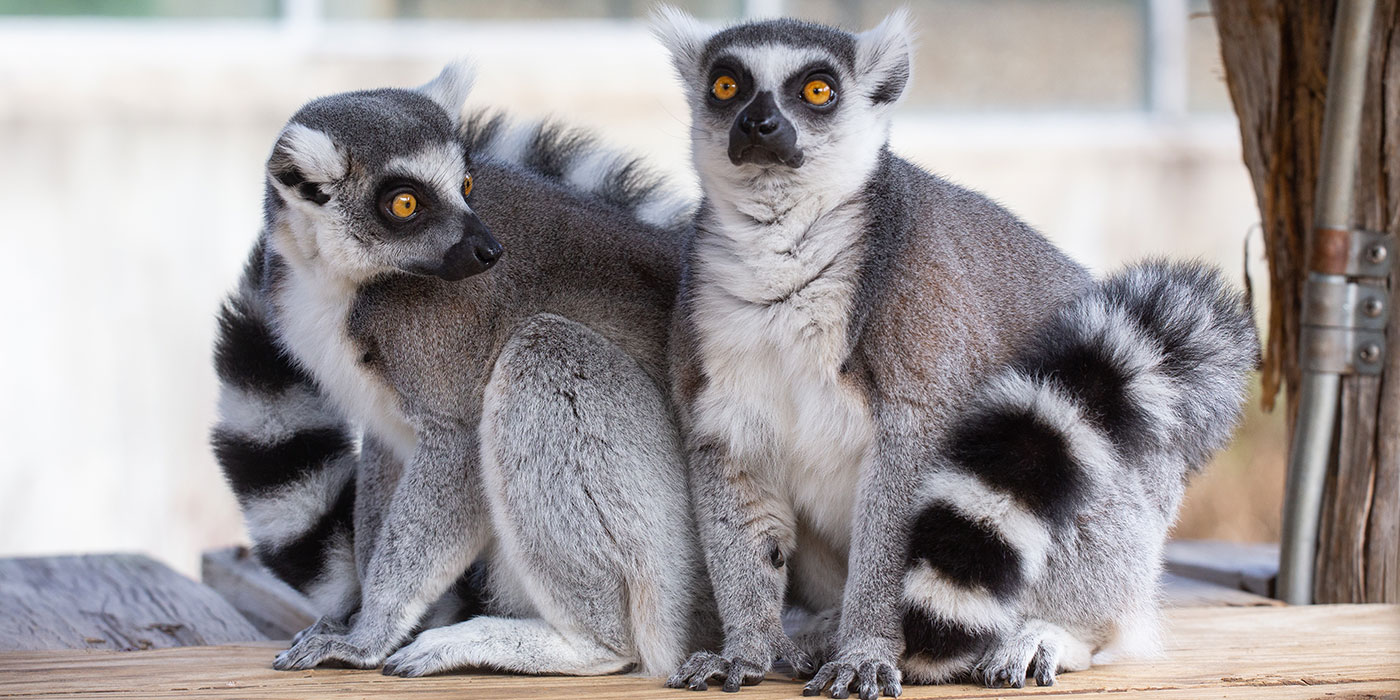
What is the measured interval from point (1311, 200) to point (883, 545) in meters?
1.90

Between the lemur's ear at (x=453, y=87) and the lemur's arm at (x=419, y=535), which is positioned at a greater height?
the lemur's ear at (x=453, y=87)

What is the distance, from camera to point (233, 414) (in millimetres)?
3209

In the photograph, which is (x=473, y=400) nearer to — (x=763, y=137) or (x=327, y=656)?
(x=327, y=656)

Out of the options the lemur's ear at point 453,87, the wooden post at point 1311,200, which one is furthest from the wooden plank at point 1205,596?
the lemur's ear at point 453,87

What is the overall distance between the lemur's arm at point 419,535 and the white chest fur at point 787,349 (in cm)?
54

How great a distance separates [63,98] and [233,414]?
4.62 metres

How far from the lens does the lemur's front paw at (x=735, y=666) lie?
2566 mm

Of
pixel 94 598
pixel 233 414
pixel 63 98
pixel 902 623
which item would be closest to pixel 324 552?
pixel 233 414

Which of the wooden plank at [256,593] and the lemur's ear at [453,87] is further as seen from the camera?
the wooden plank at [256,593]

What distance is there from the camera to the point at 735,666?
8.46 ft

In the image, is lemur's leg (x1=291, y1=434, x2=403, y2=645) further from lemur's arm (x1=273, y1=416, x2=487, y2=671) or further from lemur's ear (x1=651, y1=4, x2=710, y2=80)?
lemur's ear (x1=651, y1=4, x2=710, y2=80)

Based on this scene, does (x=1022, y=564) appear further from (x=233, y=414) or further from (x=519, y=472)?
(x=233, y=414)

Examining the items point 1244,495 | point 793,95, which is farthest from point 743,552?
point 1244,495

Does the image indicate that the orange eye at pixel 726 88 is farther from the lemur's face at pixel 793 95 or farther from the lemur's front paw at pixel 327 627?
the lemur's front paw at pixel 327 627
